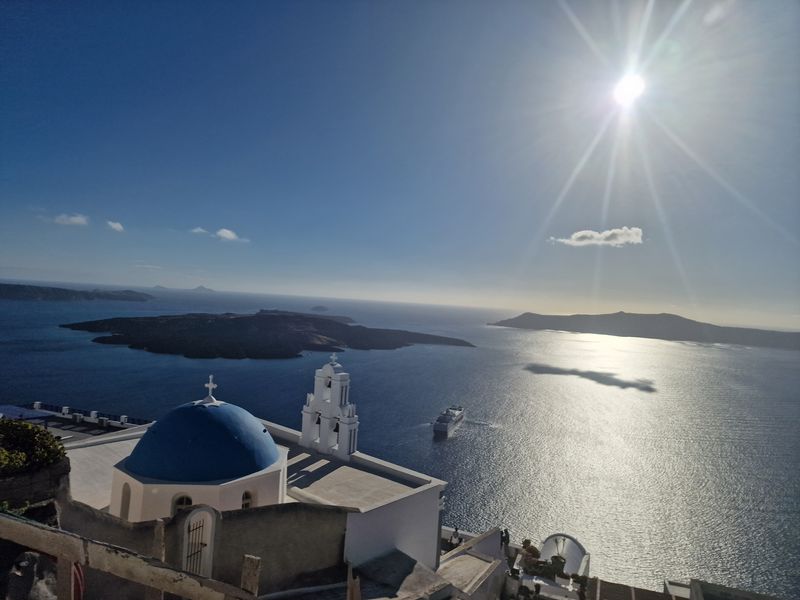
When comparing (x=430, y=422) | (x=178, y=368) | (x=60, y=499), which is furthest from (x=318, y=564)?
(x=178, y=368)

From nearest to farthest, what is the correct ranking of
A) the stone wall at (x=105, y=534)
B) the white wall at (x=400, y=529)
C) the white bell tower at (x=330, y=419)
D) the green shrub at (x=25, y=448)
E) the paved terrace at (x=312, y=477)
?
the green shrub at (x=25, y=448), the stone wall at (x=105, y=534), the white wall at (x=400, y=529), the paved terrace at (x=312, y=477), the white bell tower at (x=330, y=419)

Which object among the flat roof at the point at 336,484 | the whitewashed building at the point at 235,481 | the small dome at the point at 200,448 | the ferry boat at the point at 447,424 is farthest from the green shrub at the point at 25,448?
the ferry boat at the point at 447,424

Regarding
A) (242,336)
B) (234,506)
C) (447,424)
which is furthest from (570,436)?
(242,336)

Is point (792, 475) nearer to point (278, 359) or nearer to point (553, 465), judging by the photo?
point (553, 465)

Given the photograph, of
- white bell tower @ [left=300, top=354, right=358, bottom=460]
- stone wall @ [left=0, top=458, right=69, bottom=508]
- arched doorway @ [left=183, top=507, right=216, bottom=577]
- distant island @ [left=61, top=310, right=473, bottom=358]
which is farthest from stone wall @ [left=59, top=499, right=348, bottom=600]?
distant island @ [left=61, top=310, right=473, bottom=358]

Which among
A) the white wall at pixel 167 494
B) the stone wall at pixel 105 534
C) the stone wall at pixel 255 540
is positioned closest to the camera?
the stone wall at pixel 105 534

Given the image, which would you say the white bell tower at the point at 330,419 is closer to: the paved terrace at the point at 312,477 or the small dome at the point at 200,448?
the paved terrace at the point at 312,477
